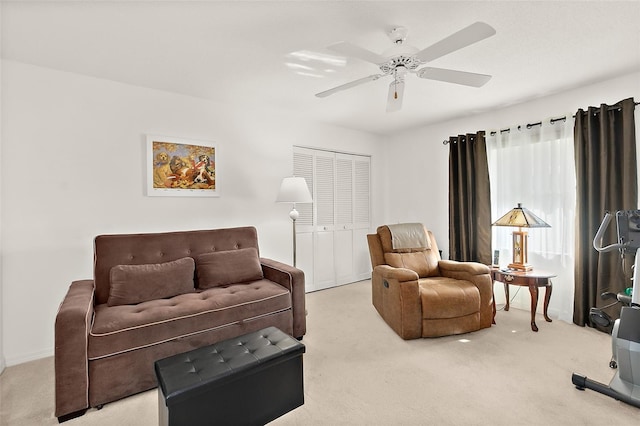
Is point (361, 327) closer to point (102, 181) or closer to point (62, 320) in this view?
point (62, 320)

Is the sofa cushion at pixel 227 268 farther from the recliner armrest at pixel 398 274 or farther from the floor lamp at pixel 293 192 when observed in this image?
the recliner armrest at pixel 398 274

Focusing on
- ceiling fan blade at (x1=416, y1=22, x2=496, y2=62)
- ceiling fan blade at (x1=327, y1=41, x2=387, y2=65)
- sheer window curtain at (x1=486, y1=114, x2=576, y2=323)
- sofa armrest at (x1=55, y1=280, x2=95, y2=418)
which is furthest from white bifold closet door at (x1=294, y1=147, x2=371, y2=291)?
sofa armrest at (x1=55, y1=280, x2=95, y2=418)

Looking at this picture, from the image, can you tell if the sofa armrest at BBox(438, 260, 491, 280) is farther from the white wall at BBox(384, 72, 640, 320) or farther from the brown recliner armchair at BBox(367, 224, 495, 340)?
the white wall at BBox(384, 72, 640, 320)

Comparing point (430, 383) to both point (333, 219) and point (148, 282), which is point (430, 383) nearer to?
point (148, 282)

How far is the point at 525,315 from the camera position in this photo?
3.36m

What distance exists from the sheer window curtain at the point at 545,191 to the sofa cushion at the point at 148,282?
356 cm

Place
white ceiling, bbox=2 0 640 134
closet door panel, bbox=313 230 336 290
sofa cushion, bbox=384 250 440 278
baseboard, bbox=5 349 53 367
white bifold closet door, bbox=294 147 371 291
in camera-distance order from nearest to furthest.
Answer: white ceiling, bbox=2 0 640 134 → baseboard, bbox=5 349 53 367 → sofa cushion, bbox=384 250 440 278 → white bifold closet door, bbox=294 147 371 291 → closet door panel, bbox=313 230 336 290

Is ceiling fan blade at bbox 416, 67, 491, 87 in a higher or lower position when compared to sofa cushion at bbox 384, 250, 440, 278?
higher

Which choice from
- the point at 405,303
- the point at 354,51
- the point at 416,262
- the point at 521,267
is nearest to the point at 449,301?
the point at 405,303

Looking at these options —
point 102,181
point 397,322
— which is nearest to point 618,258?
point 397,322

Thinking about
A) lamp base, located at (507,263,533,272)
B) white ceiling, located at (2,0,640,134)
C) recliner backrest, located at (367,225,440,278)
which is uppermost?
white ceiling, located at (2,0,640,134)

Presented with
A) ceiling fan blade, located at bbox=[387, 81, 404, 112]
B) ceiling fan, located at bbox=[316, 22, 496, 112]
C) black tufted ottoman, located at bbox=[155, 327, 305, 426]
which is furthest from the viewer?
ceiling fan blade, located at bbox=[387, 81, 404, 112]

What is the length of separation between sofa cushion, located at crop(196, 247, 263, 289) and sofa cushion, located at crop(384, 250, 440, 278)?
138 centimetres

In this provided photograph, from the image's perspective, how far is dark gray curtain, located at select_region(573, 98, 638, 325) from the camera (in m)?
2.78
